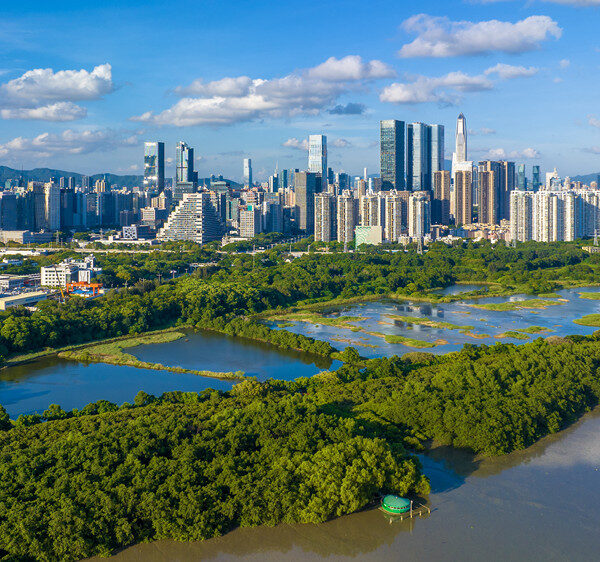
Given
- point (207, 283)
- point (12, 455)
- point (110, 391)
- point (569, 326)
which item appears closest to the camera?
point (12, 455)

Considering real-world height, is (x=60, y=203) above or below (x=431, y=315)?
above

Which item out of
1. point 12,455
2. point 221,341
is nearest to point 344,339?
point 221,341

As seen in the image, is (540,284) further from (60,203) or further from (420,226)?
(60,203)

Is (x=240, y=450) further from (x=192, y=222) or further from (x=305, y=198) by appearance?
(x=305, y=198)

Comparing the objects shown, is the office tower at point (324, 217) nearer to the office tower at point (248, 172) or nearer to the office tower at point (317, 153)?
the office tower at point (317, 153)

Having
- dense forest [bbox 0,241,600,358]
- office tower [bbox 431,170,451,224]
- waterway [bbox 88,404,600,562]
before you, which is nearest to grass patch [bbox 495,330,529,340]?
dense forest [bbox 0,241,600,358]

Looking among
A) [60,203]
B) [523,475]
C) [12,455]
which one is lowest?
[523,475]

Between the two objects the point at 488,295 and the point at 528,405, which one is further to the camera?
the point at 488,295
